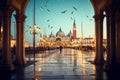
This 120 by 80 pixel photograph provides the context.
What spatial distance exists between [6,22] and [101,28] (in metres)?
10.1

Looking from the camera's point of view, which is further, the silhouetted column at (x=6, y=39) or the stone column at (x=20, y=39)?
the stone column at (x=20, y=39)

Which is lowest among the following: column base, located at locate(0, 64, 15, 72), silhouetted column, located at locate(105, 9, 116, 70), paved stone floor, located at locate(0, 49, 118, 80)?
paved stone floor, located at locate(0, 49, 118, 80)

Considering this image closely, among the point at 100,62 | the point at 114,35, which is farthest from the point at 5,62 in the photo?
the point at 100,62

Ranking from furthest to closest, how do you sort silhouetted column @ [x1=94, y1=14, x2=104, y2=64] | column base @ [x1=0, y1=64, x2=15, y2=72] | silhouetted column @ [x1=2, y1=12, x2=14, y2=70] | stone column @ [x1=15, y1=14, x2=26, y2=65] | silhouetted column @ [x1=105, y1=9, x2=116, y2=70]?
1. silhouetted column @ [x1=94, y1=14, x2=104, y2=64]
2. stone column @ [x1=15, y1=14, x2=26, y2=65]
3. silhouetted column @ [x1=2, y1=12, x2=14, y2=70]
4. silhouetted column @ [x1=105, y1=9, x2=116, y2=70]
5. column base @ [x1=0, y1=64, x2=15, y2=72]

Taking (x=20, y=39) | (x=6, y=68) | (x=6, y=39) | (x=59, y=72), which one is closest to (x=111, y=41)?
(x=59, y=72)

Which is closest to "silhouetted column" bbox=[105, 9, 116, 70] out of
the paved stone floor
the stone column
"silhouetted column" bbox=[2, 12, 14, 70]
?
the paved stone floor

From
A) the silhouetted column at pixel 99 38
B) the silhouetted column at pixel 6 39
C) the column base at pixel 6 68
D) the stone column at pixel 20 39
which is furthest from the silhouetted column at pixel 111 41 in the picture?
the stone column at pixel 20 39

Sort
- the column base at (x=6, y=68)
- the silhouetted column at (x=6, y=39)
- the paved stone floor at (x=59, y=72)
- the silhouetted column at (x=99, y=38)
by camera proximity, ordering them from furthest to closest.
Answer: the silhouetted column at (x=99, y=38) → the silhouetted column at (x=6, y=39) → the column base at (x=6, y=68) → the paved stone floor at (x=59, y=72)

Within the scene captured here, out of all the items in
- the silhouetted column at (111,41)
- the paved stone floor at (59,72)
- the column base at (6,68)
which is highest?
the silhouetted column at (111,41)

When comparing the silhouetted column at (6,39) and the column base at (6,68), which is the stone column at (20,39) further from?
the column base at (6,68)

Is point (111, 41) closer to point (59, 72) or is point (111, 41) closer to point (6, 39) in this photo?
point (59, 72)

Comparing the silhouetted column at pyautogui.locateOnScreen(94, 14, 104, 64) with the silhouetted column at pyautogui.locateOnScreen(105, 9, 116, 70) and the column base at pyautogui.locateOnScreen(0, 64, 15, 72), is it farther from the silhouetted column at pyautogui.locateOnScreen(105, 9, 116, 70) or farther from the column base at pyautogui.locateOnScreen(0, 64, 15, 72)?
the column base at pyautogui.locateOnScreen(0, 64, 15, 72)

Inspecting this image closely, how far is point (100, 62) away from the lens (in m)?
30.5

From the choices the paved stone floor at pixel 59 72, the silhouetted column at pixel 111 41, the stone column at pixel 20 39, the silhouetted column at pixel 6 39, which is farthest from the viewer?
the stone column at pixel 20 39
